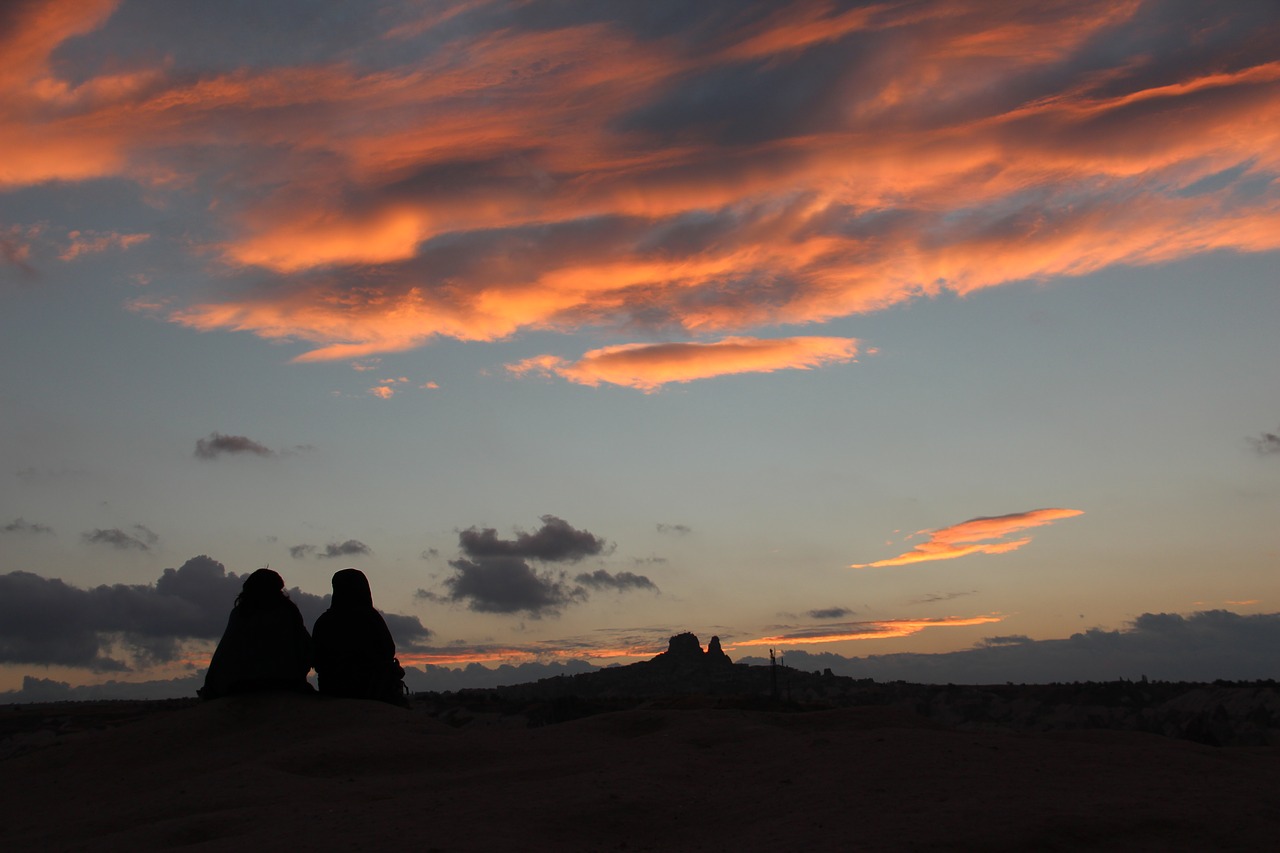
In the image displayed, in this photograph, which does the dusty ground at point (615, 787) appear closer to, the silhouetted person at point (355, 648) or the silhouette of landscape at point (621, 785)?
the silhouette of landscape at point (621, 785)

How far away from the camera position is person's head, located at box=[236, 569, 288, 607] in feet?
88.3

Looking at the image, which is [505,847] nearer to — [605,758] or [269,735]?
[605,758]

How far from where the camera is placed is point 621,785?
16734mm

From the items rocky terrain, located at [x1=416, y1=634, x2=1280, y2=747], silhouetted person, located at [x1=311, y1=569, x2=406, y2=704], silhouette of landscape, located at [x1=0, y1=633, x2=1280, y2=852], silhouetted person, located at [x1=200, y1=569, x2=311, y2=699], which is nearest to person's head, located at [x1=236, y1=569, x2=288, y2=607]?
silhouetted person, located at [x1=200, y1=569, x2=311, y2=699]

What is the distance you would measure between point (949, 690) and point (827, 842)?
239 ft

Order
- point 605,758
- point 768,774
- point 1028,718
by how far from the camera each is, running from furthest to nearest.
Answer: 1. point 1028,718
2. point 605,758
3. point 768,774

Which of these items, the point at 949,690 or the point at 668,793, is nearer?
the point at 668,793

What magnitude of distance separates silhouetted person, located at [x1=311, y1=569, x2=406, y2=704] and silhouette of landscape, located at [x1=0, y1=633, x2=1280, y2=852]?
1977 mm

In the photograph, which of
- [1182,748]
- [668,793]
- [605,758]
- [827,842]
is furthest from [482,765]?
[1182,748]

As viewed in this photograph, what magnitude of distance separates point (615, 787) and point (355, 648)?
1317cm

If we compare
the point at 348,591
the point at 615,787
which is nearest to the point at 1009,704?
the point at 348,591

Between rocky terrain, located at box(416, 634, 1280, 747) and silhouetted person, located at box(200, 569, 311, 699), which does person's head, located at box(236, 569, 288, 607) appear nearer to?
silhouetted person, located at box(200, 569, 311, 699)

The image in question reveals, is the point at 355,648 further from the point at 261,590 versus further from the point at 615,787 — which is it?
the point at 615,787

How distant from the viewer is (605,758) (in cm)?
1945
